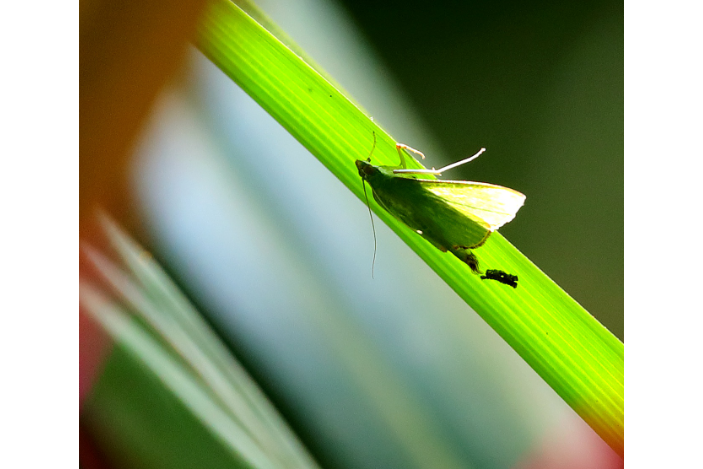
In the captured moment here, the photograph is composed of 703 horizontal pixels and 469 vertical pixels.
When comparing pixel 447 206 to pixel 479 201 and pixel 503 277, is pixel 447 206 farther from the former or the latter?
pixel 503 277

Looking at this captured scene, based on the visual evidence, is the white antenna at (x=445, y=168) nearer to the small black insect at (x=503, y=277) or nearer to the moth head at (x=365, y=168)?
→ the moth head at (x=365, y=168)

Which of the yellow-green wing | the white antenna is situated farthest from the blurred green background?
the yellow-green wing

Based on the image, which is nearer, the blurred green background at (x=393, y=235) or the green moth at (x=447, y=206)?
the green moth at (x=447, y=206)

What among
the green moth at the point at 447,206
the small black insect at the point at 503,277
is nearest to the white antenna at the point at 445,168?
the green moth at the point at 447,206

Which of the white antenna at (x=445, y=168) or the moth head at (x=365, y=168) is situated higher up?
the moth head at (x=365, y=168)

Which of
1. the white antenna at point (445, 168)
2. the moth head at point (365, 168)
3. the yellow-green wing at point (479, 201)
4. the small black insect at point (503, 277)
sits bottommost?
the small black insect at point (503, 277)
